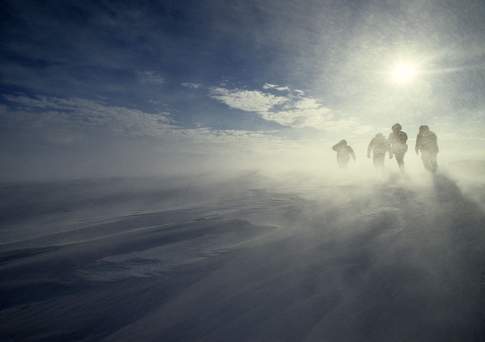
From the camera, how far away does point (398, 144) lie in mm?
12633

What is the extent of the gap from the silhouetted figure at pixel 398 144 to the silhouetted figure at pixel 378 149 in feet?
3.44

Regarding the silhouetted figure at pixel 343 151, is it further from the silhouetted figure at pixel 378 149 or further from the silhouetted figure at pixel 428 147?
the silhouetted figure at pixel 428 147

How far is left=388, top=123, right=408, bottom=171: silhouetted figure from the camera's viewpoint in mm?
12430

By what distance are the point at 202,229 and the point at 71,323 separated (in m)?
2.28

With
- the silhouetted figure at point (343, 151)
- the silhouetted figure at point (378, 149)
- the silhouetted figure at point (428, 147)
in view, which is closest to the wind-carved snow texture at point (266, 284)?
the silhouetted figure at point (428, 147)

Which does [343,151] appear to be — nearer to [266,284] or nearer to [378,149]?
[378,149]

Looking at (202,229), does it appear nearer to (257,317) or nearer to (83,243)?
(83,243)

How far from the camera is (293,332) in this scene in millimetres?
1373

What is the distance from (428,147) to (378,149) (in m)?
2.94

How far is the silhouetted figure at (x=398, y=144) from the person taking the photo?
12.4 metres

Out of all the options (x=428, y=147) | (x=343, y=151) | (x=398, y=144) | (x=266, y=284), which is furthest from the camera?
(x=343, y=151)

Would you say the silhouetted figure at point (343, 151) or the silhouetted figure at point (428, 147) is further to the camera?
the silhouetted figure at point (343, 151)

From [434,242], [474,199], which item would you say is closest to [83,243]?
[434,242]

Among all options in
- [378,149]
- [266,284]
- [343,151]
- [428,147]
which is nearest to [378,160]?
[378,149]
